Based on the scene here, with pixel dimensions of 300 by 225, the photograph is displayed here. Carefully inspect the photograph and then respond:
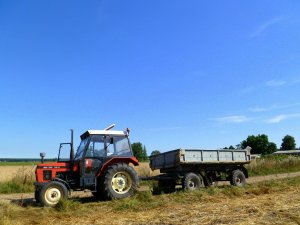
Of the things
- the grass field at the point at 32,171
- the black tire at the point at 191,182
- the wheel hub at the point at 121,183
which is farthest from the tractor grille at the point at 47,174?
the grass field at the point at 32,171

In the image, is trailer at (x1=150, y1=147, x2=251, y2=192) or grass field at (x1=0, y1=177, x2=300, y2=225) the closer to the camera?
grass field at (x1=0, y1=177, x2=300, y2=225)

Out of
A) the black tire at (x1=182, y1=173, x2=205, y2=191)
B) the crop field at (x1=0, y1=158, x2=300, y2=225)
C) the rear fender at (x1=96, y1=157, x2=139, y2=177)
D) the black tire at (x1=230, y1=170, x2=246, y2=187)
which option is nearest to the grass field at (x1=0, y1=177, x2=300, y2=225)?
the crop field at (x1=0, y1=158, x2=300, y2=225)

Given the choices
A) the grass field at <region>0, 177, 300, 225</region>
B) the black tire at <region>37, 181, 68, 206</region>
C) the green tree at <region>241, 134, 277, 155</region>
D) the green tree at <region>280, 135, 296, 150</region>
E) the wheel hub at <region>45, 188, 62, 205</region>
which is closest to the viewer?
the grass field at <region>0, 177, 300, 225</region>

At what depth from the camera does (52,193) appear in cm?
1205

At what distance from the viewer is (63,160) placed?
14.1m

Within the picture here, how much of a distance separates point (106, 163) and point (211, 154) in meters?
5.09

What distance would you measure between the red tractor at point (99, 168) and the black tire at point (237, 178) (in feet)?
17.5

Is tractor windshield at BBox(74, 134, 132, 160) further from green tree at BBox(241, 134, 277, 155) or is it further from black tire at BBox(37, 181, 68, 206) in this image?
green tree at BBox(241, 134, 277, 155)

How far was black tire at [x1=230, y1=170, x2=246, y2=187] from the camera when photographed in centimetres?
1706

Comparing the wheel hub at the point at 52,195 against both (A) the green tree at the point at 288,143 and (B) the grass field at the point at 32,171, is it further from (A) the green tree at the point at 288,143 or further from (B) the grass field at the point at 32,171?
(A) the green tree at the point at 288,143

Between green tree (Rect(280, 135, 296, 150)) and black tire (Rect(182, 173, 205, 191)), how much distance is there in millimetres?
125095

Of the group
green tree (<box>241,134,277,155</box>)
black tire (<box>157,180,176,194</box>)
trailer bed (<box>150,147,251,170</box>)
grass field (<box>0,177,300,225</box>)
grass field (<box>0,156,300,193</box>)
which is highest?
green tree (<box>241,134,277,155</box>)

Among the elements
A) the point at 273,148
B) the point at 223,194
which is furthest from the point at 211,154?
the point at 273,148

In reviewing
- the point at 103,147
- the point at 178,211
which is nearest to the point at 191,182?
the point at 103,147
